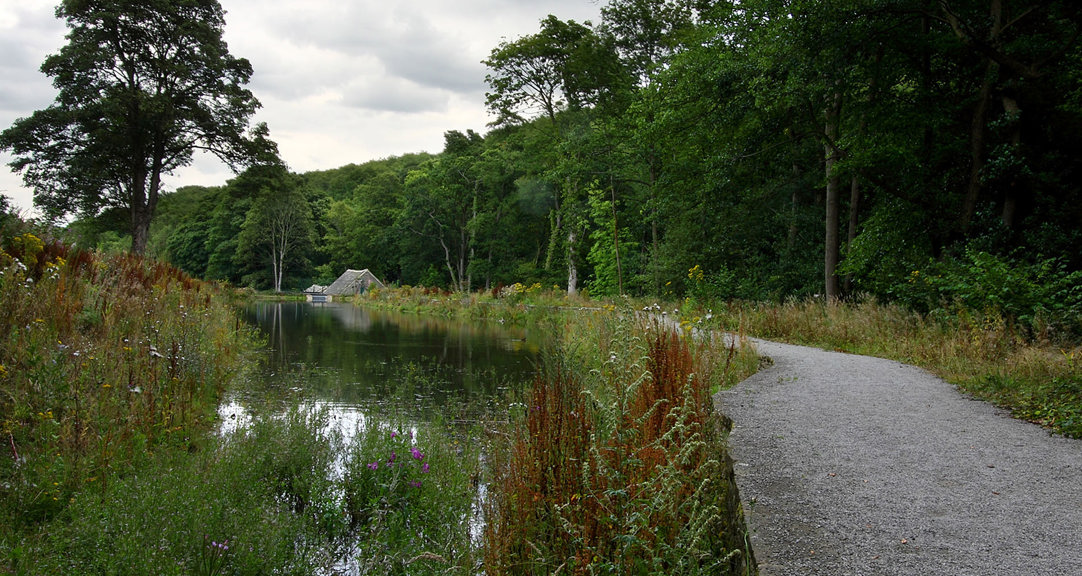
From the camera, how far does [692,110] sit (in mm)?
13320

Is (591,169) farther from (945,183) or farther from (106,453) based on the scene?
(106,453)

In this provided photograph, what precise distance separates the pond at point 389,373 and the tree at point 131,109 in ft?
26.9

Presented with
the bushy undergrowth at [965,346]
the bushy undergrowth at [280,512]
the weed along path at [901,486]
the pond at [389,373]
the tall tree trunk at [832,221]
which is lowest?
the pond at [389,373]

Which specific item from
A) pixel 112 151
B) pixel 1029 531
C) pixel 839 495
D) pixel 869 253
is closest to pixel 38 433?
pixel 839 495

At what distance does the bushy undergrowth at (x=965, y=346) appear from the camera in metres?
5.16

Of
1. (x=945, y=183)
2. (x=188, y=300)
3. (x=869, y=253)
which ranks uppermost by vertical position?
(x=945, y=183)

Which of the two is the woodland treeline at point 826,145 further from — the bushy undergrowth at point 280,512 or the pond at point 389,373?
the bushy undergrowth at point 280,512

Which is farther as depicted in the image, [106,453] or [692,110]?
[692,110]

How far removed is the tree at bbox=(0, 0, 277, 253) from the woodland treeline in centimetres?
165

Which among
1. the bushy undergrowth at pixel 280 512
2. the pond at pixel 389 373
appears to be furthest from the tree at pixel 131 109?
the bushy undergrowth at pixel 280 512

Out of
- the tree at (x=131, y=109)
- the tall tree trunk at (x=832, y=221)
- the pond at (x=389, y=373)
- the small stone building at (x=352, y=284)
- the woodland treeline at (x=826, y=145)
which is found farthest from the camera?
the small stone building at (x=352, y=284)

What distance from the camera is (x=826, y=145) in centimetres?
1263

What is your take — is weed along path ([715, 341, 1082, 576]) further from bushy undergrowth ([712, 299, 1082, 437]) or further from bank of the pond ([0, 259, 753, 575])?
bushy undergrowth ([712, 299, 1082, 437])

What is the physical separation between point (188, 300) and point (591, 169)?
15.2 meters
